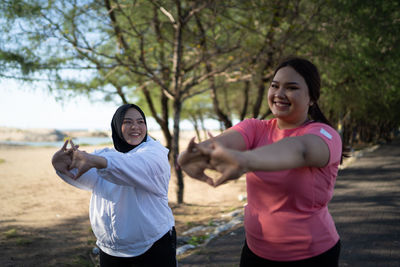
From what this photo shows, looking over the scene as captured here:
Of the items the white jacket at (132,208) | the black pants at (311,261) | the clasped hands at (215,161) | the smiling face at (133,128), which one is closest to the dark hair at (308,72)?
the clasped hands at (215,161)

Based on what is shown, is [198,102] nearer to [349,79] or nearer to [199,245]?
[349,79]

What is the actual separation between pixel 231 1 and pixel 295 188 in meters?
7.45

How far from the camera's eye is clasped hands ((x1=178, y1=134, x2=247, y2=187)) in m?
1.38

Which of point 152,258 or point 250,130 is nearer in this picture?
point 250,130

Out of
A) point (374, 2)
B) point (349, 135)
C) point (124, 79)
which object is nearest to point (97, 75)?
point (124, 79)

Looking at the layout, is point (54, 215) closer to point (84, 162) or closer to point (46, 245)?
point (46, 245)

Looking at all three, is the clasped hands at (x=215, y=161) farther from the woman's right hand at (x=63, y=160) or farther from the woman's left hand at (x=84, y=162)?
the woman's right hand at (x=63, y=160)

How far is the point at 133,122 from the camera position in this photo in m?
3.04

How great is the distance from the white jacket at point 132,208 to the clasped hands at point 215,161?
0.92 meters

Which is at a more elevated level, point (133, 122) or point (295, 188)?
point (133, 122)

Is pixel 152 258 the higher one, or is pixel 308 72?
pixel 308 72

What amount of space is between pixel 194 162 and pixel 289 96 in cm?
65

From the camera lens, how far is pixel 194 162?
1658mm

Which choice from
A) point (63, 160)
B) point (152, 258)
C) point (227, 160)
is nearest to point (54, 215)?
point (152, 258)
